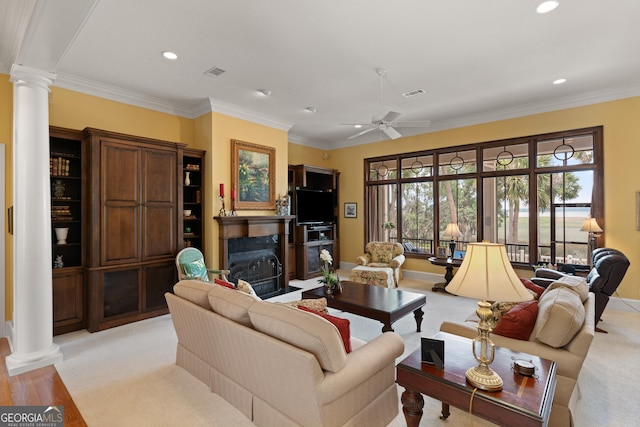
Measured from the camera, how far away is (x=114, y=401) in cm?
241

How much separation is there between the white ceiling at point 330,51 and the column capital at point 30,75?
0.21 feet

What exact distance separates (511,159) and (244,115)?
195 inches

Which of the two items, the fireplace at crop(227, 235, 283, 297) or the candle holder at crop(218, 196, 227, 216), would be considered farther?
the fireplace at crop(227, 235, 283, 297)

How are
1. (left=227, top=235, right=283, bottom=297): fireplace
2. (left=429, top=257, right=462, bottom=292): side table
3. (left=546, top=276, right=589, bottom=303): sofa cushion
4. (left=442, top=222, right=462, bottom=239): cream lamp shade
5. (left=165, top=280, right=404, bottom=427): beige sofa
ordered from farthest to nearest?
(left=442, top=222, right=462, bottom=239): cream lamp shade, (left=429, top=257, right=462, bottom=292): side table, (left=227, top=235, right=283, bottom=297): fireplace, (left=546, top=276, right=589, bottom=303): sofa cushion, (left=165, top=280, right=404, bottom=427): beige sofa

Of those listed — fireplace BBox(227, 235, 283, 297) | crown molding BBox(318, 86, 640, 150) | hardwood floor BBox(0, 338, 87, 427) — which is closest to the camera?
hardwood floor BBox(0, 338, 87, 427)

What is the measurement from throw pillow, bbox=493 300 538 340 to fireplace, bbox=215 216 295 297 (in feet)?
13.2

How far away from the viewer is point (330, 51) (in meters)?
3.46

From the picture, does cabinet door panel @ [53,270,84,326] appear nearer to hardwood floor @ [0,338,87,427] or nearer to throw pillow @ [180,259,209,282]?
hardwood floor @ [0,338,87,427]

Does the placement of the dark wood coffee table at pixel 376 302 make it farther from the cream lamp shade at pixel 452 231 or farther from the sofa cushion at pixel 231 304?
the cream lamp shade at pixel 452 231

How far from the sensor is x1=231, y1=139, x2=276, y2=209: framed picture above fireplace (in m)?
5.29

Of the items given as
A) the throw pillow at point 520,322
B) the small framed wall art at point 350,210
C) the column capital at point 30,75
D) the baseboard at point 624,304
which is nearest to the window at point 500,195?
the small framed wall art at point 350,210

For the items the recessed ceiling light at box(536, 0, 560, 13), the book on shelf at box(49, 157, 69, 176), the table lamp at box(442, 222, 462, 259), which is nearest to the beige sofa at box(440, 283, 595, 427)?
the recessed ceiling light at box(536, 0, 560, 13)

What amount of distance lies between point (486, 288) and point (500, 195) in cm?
495

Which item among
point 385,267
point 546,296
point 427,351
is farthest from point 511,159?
point 427,351
